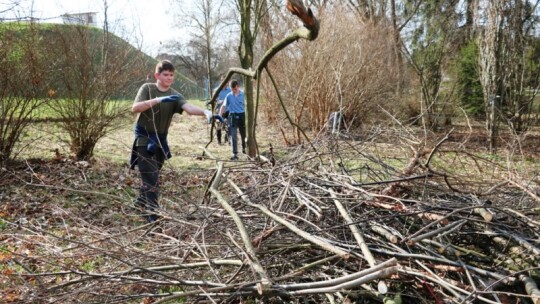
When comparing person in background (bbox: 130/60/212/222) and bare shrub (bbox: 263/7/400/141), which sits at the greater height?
bare shrub (bbox: 263/7/400/141)

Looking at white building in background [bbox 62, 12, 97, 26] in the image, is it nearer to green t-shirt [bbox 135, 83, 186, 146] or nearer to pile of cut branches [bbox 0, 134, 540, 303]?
green t-shirt [bbox 135, 83, 186, 146]

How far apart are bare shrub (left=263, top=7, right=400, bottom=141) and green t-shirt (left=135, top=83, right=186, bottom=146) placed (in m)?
5.10

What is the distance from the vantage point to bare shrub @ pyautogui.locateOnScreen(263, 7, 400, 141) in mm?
10156

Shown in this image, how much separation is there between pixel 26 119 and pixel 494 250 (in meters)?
6.58

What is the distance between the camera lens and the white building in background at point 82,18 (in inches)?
295

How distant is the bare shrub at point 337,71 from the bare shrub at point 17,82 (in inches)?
195

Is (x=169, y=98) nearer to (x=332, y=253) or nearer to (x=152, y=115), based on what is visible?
(x=152, y=115)

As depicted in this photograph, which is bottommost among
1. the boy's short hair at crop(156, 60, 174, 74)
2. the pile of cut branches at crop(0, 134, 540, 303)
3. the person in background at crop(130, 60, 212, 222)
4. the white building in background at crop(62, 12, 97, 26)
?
the pile of cut branches at crop(0, 134, 540, 303)

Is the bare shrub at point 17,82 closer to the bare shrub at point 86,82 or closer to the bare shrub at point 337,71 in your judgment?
the bare shrub at point 86,82

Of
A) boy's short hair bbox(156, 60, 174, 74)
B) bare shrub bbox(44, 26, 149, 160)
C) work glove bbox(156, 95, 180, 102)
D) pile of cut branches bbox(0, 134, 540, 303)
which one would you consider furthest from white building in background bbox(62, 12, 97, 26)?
pile of cut branches bbox(0, 134, 540, 303)

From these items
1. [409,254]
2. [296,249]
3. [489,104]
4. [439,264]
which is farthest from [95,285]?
[489,104]

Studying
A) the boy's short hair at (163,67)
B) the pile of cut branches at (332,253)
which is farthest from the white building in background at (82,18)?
the pile of cut branches at (332,253)

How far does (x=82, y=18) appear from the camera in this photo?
8.02 metres

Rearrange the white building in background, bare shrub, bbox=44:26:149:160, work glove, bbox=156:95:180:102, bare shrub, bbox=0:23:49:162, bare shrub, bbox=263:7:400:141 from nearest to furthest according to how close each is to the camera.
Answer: work glove, bbox=156:95:180:102
bare shrub, bbox=0:23:49:162
bare shrub, bbox=44:26:149:160
the white building in background
bare shrub, bbox=263:7:400:141
